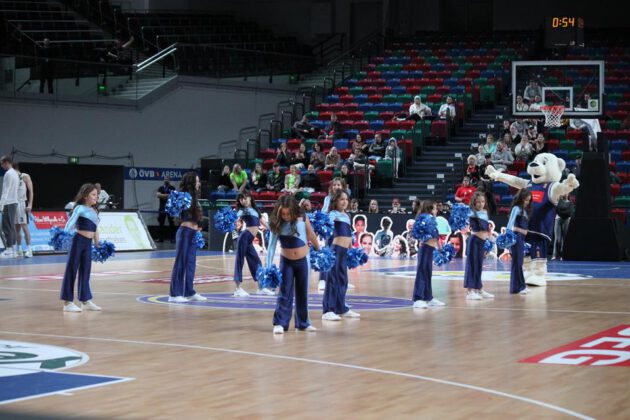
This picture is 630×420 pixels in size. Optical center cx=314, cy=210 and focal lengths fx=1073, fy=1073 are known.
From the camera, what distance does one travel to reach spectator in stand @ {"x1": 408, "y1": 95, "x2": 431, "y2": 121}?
3122 cm

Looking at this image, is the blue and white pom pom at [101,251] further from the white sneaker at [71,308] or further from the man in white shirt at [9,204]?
the man in white shirt at [9,204]

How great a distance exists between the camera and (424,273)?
13734 mm

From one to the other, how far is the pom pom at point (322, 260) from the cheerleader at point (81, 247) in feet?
10.9

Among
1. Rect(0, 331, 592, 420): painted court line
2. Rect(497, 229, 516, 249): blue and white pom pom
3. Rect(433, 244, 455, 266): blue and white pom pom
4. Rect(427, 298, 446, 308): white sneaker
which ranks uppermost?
Rect(497, 229, 516, 249): blue and white pom pom

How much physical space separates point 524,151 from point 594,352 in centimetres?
1749

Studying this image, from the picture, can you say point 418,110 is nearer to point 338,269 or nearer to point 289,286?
point 338,269

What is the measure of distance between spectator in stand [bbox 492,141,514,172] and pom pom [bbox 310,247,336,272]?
15.8m

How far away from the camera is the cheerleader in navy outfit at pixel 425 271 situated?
13656 mm

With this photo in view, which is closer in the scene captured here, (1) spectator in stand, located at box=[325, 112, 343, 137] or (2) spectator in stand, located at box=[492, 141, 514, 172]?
(2) spectator in stand, located at box=[492, 141, 514, 172]

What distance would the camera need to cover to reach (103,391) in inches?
301

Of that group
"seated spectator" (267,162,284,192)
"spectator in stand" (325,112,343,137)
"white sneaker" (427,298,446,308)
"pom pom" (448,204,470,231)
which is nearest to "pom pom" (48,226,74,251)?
"white sneaker" (427,298,446,308)

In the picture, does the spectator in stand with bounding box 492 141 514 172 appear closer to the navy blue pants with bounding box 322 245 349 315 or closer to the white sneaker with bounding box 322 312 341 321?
the navy blue pants with bounding box 322 245 349 315

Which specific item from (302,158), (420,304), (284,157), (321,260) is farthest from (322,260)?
(284,157)

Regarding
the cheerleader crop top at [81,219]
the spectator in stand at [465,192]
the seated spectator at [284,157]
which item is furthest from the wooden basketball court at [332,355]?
the seated spectator at [284,157]
